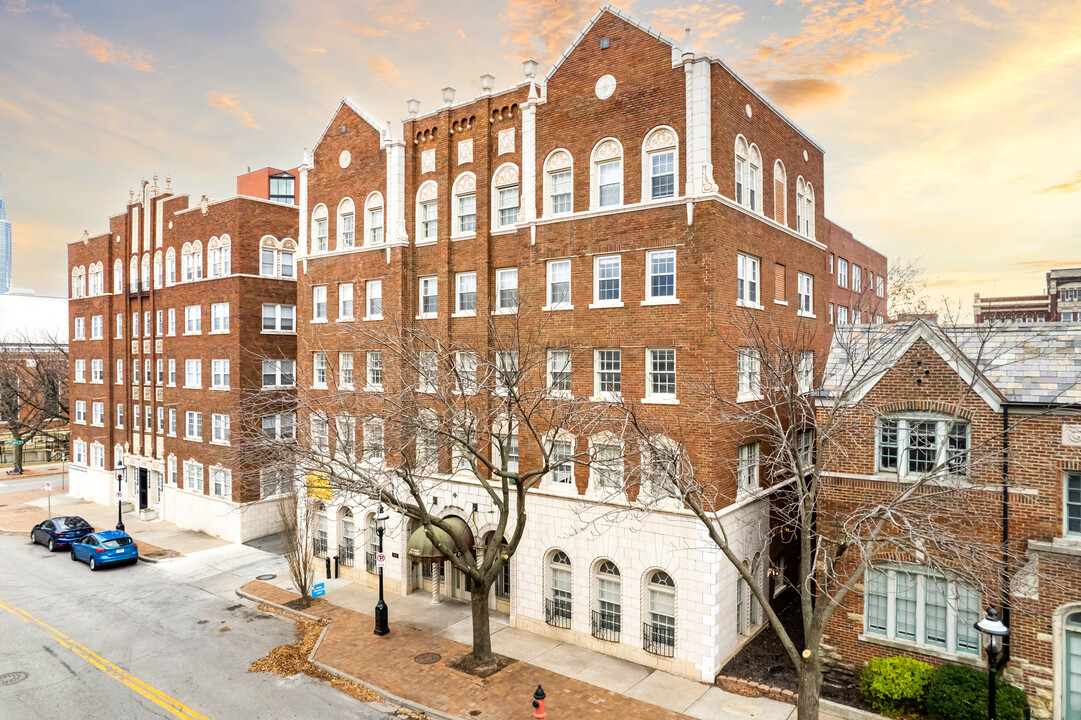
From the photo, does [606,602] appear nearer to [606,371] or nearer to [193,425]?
[606,371]

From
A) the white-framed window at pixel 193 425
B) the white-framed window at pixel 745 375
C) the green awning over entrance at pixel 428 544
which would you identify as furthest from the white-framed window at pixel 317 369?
the white-framed window at pixel 745 375

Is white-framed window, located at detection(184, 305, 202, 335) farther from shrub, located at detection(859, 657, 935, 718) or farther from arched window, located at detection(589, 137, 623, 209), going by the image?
shrub, located at detection(859, 657, 935, 718)

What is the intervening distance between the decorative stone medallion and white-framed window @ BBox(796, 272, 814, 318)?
9.64m

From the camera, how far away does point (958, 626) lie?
50.9ft

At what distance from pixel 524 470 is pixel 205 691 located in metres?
10.7

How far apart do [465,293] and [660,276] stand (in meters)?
8.36

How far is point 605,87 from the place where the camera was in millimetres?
19672

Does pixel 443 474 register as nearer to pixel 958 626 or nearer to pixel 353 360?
pixel 353 360

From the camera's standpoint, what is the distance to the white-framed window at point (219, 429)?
110 ft

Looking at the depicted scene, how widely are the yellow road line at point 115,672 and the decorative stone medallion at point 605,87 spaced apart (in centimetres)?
2015

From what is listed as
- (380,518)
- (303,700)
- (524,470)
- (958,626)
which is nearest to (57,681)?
(303,700)

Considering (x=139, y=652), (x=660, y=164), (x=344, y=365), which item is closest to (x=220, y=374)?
(x=344, y=365)

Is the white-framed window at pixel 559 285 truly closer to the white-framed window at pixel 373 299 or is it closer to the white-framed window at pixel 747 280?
the white-framed window at pixel 747 280

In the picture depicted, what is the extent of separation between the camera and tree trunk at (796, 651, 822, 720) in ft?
40.7
